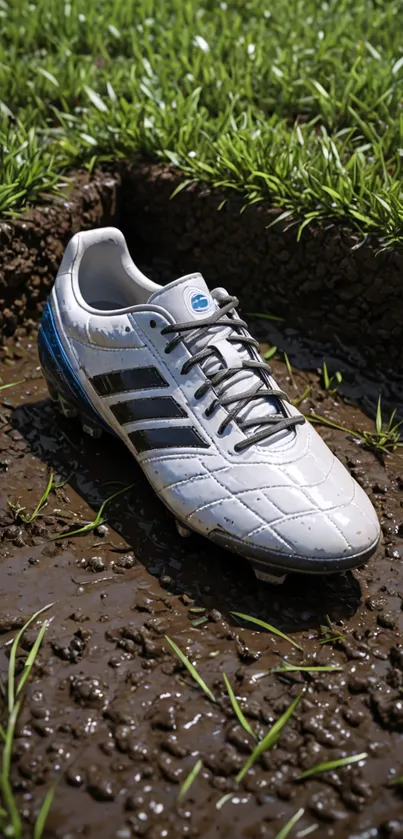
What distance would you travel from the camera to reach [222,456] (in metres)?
2.39

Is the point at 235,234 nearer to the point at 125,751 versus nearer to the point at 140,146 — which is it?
the point at 140,146

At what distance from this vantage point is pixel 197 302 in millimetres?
2549

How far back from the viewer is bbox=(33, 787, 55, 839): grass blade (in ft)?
5.66

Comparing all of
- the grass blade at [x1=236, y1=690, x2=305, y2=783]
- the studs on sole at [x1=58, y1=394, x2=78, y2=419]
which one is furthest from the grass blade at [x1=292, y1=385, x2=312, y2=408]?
the grass blade at [x1=236, y1=690, x2=305, y2=783]

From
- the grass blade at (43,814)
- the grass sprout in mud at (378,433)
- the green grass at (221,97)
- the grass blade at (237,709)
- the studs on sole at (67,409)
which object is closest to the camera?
the grass blade at (43,814)

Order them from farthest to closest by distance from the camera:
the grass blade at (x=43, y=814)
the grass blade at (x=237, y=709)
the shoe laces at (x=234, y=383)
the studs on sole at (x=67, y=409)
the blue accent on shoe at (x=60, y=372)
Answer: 1. the studs on sole at (x=67, y=409)
2. the blue accent on shoe at (x=60, y=372)
3. the shoe laces at (x=234, y=383)
4. the grass blade at (x=237, y=709)
5. the grass blade at (x=43, y=814)

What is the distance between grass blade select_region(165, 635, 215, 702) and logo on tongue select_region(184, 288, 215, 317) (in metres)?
0.98

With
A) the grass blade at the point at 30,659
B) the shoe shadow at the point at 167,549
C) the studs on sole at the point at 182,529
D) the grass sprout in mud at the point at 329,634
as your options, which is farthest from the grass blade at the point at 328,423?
the grass blade at the point at 30,659

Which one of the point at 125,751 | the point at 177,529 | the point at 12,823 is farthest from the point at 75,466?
the point at 12,823

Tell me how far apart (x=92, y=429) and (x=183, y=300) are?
1.97 feet

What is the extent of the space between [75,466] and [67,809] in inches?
49.0

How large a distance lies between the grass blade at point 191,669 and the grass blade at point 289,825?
347mm

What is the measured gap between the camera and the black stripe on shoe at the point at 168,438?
8.02ft

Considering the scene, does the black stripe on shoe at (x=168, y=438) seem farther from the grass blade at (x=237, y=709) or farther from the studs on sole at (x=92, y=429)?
the grass blade at (x=237, y=709)
